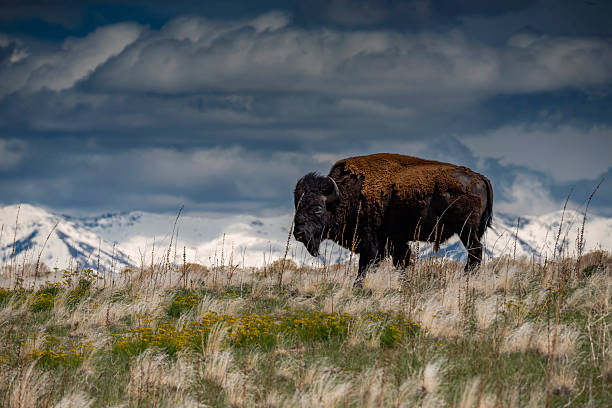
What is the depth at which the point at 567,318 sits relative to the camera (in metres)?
8.30

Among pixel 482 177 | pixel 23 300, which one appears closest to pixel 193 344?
pixel 23 300

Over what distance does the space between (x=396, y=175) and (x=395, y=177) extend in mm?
78

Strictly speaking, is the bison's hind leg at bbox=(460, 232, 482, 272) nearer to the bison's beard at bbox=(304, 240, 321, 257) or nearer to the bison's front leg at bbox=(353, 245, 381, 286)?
the bison's front leg at bbox=(353, 245, 381, 286)

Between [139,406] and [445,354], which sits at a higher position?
[445,354]

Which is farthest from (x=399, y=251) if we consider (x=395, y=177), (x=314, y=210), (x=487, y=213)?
(x=314, y=210)

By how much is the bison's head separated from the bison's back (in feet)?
2.43

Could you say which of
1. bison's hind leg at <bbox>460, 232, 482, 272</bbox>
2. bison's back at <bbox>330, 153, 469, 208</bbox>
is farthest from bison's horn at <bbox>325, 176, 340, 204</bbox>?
bison's hind leg at <bbox>460, 232, 482, 272</bbox>

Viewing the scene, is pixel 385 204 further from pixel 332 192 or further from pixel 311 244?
pixel 311 244

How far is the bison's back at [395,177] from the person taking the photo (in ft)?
40.7

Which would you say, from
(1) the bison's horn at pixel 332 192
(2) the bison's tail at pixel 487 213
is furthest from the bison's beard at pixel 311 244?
(2) the bison's tail at pixel 487 213

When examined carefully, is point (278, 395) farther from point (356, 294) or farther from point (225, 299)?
point (356, 294)

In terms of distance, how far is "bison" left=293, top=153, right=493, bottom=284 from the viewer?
12148mm

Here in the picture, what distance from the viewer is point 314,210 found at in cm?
1199

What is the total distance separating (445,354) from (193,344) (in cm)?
306
